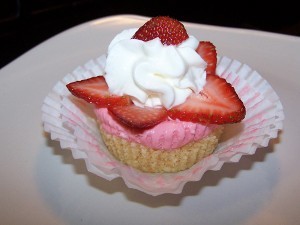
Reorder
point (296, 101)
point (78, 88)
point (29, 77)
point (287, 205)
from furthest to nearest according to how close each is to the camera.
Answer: point (29, 77) < point (296, 101) < point (78, 88) < point (287, 205)

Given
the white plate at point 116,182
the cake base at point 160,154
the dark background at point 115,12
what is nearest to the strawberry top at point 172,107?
the cake base at point 160,154

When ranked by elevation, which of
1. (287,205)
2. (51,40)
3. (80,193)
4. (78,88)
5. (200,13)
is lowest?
(287,205)

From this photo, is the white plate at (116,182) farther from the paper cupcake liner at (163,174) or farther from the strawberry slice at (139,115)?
the strawberry slice at (139,115)

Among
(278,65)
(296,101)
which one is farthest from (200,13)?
(296,101)

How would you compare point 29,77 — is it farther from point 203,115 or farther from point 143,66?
point 203,115

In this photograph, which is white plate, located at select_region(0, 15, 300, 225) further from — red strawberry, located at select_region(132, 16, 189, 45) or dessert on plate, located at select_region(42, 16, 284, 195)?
red strawberry, located at select_region(132, 16, 189, 45)

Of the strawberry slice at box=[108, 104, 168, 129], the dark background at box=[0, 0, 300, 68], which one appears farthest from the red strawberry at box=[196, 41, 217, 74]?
the dark background at box=[0, 0, 300, 68]

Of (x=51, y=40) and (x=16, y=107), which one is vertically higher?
(x=51, y=40)

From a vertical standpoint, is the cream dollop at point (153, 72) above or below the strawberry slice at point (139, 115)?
above
